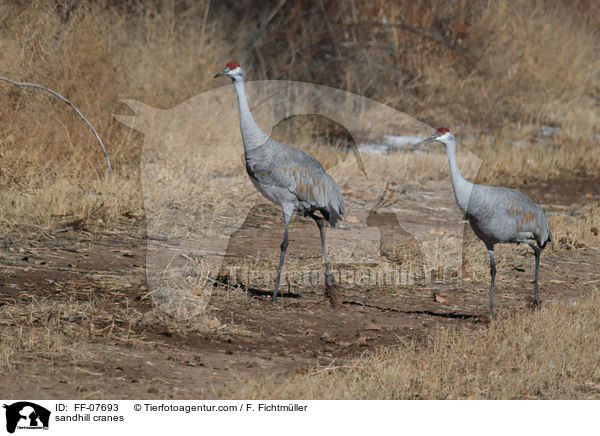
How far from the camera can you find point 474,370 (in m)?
4.80

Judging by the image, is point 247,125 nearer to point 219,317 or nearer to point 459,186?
point 219,317

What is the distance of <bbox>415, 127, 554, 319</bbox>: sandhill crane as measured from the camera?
5.61m

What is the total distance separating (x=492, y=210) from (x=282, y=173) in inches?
63.5

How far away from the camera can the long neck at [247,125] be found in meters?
5.97

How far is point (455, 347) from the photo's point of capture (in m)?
5.04

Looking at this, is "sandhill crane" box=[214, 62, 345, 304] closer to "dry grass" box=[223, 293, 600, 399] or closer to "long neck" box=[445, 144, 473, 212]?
"long neck" box=[445, 144, 473, 212]

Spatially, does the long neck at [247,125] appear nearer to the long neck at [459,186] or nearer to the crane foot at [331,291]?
the crane foot at [331,291]

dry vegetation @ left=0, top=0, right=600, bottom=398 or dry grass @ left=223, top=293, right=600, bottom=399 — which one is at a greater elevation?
dry vegetation @ left=0, top=0, right=600, bottom=398

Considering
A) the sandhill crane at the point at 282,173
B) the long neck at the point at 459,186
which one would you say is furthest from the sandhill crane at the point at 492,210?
the sandhill crane at the point at 282,173

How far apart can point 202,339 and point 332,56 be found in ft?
32.8
